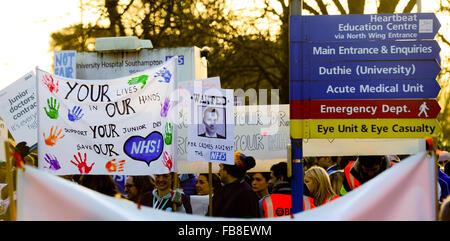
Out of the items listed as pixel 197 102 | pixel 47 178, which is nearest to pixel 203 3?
pixel 197 102

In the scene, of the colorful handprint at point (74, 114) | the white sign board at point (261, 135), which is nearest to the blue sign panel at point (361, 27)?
the colorful handprint at point (74, 114)

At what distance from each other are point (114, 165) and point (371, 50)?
117 inches

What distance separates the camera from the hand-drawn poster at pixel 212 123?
709cm

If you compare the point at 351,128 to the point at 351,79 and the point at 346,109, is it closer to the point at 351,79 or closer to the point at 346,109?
the point at 346,109

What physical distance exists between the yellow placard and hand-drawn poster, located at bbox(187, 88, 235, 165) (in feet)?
4.53

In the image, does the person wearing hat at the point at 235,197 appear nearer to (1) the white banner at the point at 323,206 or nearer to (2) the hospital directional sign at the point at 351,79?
(2) the hospital directional sign at the point at 351,79

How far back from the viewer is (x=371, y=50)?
586cm

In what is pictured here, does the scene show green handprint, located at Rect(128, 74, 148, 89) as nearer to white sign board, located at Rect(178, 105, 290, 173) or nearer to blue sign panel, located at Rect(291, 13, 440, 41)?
blue sign panel, located at Rect(291, 13, 440, 41)

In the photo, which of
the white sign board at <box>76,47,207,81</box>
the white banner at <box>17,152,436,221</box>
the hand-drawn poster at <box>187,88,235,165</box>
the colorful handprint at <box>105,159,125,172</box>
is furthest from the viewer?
the white sign board at <box>76,47,207,81</box>

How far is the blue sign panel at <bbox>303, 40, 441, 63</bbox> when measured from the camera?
5.84 m

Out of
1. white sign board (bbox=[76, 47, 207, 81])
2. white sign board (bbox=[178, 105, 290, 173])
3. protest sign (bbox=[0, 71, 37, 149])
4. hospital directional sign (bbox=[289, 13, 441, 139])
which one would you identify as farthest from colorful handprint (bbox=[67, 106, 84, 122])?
white sign board (bbox=[76, 47, 207, 81])
